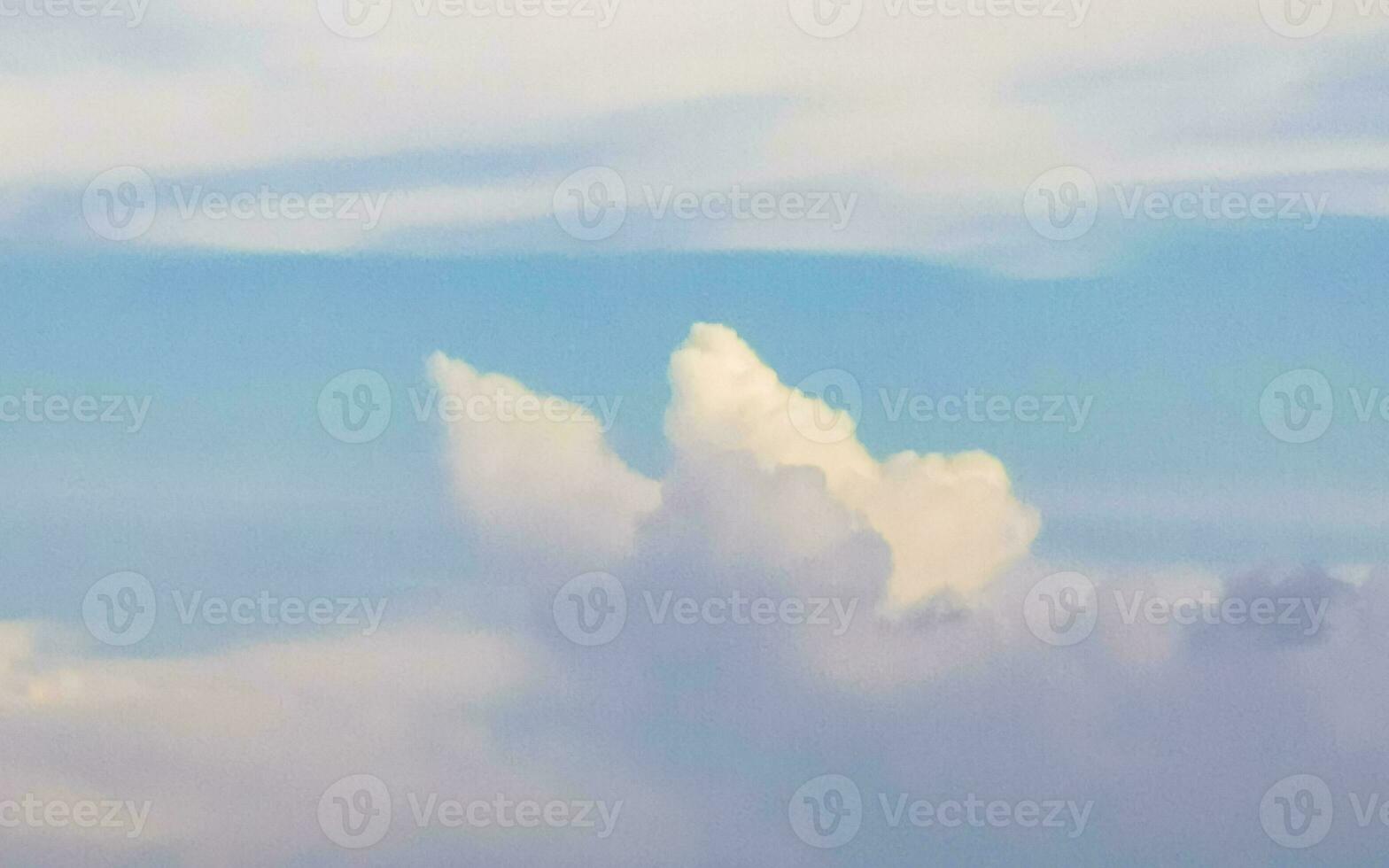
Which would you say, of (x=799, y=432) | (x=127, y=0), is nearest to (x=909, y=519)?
(x=799, y=432)

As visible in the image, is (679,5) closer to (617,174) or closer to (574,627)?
(617,174)

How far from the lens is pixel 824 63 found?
6.92 metres
